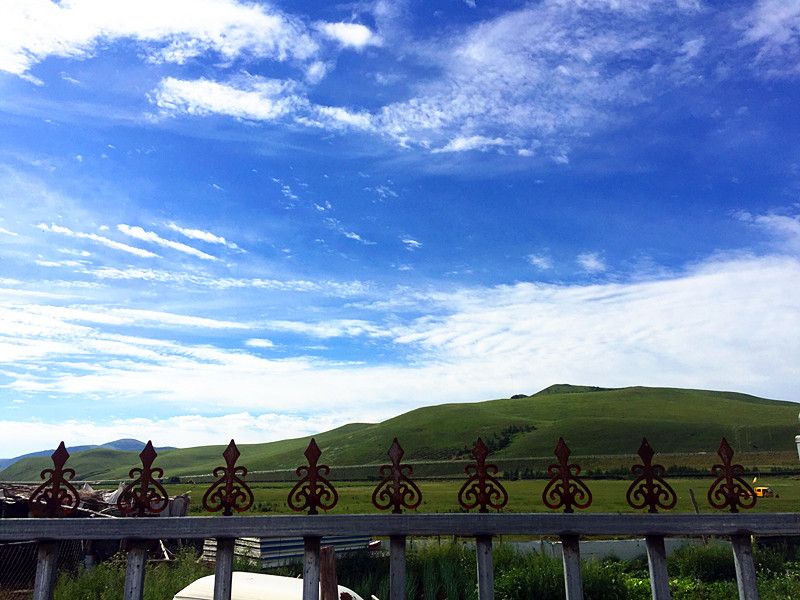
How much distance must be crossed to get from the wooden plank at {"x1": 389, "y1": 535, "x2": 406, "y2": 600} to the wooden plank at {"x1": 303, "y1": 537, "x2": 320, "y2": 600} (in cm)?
55

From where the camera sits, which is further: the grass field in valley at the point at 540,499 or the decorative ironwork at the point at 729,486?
the grass field in valley at the point at 540,499

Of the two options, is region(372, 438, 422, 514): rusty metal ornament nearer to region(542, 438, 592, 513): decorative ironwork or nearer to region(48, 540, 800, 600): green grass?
region(542, 438, 592, 513): decorative ironwork

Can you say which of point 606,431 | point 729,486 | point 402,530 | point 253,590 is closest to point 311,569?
point 402,530

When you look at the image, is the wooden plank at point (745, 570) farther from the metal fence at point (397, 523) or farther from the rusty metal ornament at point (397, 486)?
the rusty metal ornament at point (397, 486)

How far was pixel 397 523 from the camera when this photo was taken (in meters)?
4.10

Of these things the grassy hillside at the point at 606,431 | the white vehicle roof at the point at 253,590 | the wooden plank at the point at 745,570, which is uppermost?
the grassy hillside at the point at 606,431

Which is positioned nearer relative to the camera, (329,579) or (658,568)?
(658,568)

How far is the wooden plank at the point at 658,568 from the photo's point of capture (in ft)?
13.5

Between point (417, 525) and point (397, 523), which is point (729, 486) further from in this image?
point (397, 523)

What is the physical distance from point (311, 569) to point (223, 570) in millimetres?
652

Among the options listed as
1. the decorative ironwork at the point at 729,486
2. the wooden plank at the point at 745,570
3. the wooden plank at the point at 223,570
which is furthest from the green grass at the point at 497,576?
the decorative ironwork at the point at 729,486

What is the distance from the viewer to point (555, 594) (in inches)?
701

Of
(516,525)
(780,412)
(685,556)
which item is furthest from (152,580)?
(780,412)

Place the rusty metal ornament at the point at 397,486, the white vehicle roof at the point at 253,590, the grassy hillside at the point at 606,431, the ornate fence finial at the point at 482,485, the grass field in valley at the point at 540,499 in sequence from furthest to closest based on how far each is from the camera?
the grassy hillside at the point at 606,431 → the grass field in valley at the point at 540,499 → the white vehicle roof at the point at 253,590 → the rusty metal ornament at the point at 397,486 → the ornate fence finial at the point at 482,485
